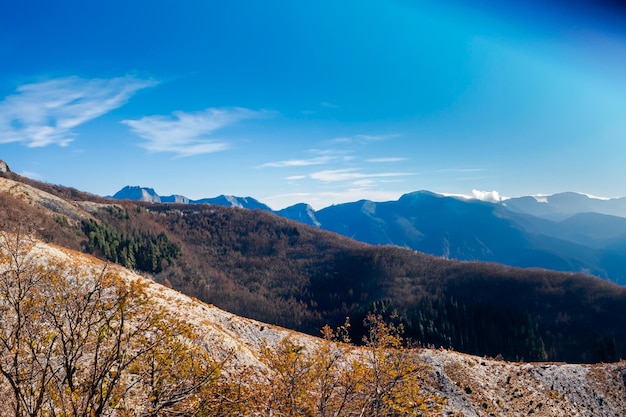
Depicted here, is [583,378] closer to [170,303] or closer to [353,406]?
[353,406]

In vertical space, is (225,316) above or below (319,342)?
above

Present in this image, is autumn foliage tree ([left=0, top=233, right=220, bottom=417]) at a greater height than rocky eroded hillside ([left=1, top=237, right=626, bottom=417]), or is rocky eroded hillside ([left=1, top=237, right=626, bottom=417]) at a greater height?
autumn foliage tree ([left=0, top=233, right=220, bottom=417])

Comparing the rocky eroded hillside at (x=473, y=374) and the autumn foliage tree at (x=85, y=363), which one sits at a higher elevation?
the autumn foliage tree at (x=85, y=363)

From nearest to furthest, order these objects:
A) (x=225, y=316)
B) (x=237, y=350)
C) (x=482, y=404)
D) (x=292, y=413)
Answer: (x=292, y=413), (x=237, y=350), (x=482, y=404), (x=225, y=316)

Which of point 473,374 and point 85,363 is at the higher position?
point 85,363

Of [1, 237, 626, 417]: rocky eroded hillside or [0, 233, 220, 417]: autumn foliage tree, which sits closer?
[0, 233, 220, 417]: autumn foliage tree

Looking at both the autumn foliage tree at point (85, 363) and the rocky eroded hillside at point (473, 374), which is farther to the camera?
the rocky eroded hillside at point (473, 374)

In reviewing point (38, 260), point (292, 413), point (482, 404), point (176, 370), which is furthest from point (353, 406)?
point (38, 260)

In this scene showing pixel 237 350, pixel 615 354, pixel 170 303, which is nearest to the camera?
pixel 237 350

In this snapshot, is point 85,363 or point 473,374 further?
point 473,374

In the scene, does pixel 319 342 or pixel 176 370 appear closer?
pixel 176 370

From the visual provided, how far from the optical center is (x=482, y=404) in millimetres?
33438

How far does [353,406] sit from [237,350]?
17587mm

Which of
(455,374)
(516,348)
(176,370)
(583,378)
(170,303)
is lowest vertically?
(516,348)
